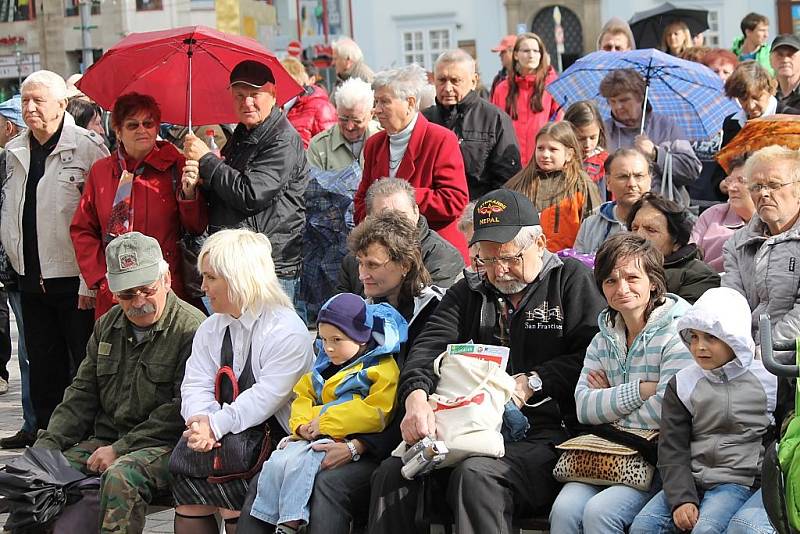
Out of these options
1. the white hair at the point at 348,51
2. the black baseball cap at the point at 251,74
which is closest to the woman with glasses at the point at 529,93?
the white hair at the point at 348,51

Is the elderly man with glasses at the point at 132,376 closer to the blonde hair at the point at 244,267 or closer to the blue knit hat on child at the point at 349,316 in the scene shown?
the blonde hair at the point at 244,267

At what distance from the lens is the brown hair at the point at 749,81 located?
7.79 metres

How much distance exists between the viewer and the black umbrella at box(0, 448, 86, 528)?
5387 mm

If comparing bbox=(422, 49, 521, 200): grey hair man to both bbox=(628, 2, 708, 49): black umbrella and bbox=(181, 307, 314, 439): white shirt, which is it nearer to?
bbox=(181, 307, 314, 439): white shirt

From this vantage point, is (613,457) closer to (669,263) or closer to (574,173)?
(669,263)

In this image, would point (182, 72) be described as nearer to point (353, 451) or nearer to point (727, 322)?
point (353, 451)

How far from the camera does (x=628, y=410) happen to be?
15.6 ft

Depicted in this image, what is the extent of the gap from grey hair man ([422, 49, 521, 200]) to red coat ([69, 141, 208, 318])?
79.8 inches

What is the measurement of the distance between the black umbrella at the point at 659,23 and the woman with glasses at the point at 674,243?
19.7 ft

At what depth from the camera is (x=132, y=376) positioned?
5.73 m

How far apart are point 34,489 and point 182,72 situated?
2792 millimetres

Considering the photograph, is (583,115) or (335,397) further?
(583,115)

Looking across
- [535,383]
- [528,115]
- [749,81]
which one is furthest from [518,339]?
[528,115]

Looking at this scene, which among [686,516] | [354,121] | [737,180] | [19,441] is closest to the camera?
[686,516]
